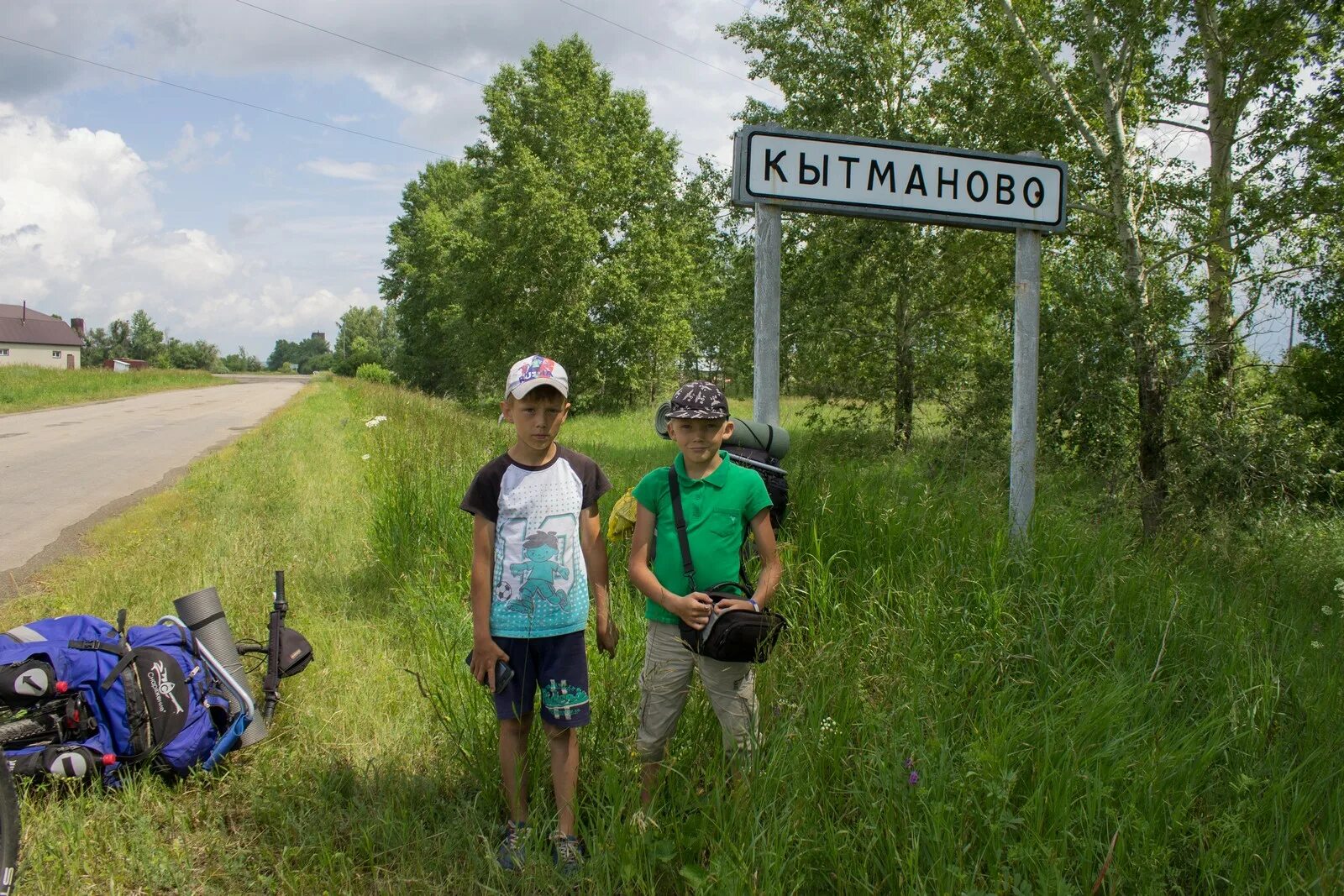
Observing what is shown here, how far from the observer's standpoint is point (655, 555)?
103 inches

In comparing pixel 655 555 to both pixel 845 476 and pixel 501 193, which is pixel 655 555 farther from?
pixel 501 193

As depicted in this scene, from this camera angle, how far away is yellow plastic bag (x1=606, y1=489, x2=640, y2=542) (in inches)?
109

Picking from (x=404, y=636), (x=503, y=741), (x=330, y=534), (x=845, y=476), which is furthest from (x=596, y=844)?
(x=330, y=534)

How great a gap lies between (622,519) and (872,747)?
1.01 m

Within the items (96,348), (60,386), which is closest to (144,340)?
(96,348)

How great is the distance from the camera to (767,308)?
13.6 ft

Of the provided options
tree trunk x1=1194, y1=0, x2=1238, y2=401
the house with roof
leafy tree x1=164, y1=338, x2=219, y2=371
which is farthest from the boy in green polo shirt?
leafy tree x1=164, y1=338, x2=219, y2=371

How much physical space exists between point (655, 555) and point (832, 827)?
2.91ft

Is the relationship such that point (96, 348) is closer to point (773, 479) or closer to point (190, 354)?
point (190, 354)

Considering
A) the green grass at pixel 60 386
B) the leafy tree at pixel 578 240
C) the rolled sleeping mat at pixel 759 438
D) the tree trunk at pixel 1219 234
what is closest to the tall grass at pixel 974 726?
the rolled sleeping mat at pixel 759 438

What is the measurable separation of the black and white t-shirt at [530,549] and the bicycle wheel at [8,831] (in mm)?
1320

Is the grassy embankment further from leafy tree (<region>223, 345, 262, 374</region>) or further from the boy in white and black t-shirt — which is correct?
leafy tree (<region>223, 345, 262, 374</region>)

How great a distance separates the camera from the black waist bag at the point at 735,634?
2371 mm

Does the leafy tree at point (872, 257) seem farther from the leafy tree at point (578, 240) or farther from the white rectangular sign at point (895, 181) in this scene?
the leafy tree at point (578, 240)
